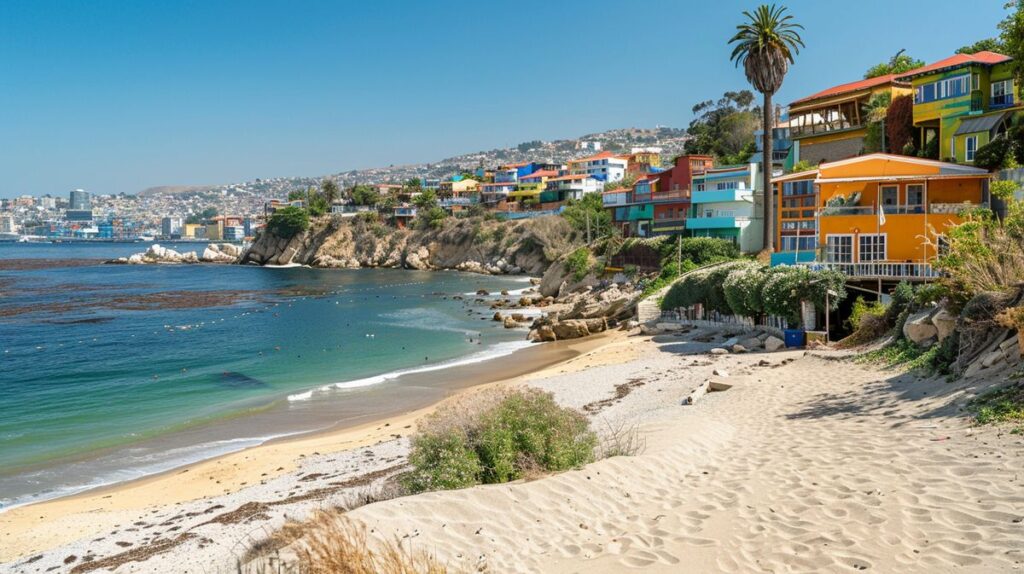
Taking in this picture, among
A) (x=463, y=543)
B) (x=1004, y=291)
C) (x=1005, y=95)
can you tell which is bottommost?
(x=463, y=543)

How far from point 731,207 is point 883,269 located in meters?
28.2

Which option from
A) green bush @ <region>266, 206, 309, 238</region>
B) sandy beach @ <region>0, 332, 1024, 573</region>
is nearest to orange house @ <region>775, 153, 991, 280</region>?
sandy beach @ <region>0, 332, 1024, 573</region>

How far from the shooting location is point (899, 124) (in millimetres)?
37844

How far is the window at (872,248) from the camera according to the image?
26609mm

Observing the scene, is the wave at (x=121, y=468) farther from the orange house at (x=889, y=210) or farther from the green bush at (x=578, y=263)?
the green bush at (x=578, y=263)

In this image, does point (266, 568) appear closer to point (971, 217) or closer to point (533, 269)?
point (971, 217)

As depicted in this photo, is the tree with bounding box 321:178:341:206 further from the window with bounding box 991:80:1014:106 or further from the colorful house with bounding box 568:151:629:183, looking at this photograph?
the window with bounding box 991:80:1014:106

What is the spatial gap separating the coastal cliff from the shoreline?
61142 millimetres

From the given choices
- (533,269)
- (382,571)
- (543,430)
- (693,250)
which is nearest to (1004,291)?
(543,430)

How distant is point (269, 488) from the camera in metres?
16.0

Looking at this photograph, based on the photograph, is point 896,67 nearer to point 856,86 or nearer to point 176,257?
point 856,86

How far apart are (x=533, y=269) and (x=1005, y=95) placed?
2557 inches

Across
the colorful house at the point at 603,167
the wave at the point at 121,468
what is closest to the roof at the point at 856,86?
the wave at the point at 121,468

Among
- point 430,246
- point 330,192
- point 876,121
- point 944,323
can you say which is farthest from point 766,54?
point 330,192
